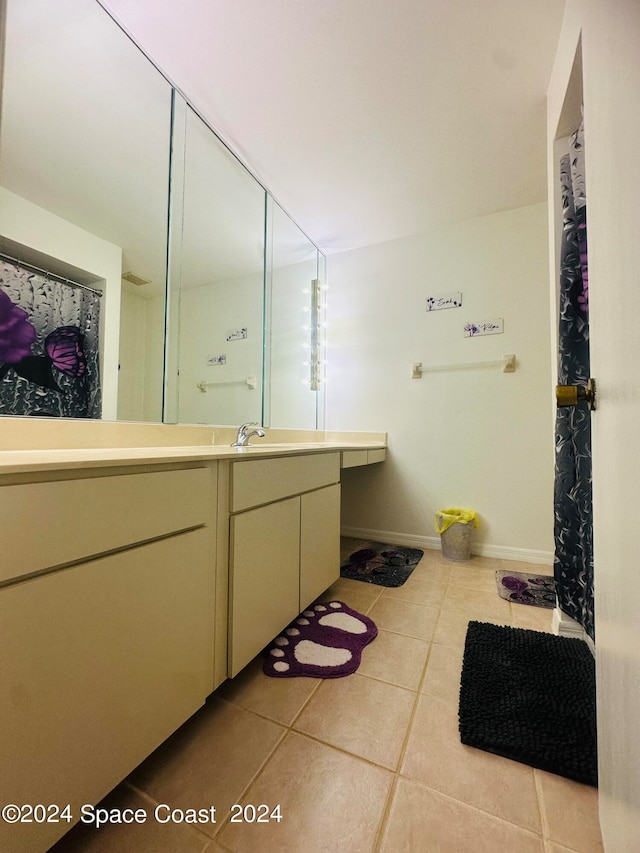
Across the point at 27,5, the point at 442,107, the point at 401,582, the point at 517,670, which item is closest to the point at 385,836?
the point at 517,670

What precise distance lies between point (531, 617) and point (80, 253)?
240cm

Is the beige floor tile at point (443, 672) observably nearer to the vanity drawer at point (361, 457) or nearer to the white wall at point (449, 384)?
the vanity drawer at point (361, 457)

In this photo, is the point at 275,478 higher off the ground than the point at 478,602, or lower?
higher

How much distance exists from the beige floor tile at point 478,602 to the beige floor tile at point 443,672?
1.11ft

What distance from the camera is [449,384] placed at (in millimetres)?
2531

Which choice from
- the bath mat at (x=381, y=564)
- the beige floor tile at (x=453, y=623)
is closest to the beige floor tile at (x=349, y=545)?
the bath mat at (x=381, y=564)

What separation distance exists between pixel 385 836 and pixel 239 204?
2.61 m

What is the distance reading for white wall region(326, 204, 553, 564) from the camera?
229 cm

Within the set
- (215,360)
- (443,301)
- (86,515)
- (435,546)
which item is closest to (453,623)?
(435,546)

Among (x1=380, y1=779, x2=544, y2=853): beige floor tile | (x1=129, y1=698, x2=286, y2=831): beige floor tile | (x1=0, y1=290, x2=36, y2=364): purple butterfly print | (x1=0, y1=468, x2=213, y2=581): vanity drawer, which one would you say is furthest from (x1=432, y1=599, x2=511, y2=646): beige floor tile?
(x1=0, y1=290, x2=36, y2=364): purple butterfly print

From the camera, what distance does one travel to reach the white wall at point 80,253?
1.07 meters

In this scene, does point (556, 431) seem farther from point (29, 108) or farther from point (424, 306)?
point (29, 108)

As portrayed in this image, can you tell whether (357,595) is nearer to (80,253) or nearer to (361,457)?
(361,457)

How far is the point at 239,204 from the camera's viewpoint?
2064 mm
